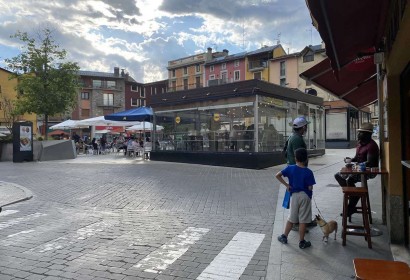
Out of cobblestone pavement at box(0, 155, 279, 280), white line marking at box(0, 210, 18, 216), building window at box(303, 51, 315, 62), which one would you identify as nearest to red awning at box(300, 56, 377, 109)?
cobblestone pavement at box(0, 155, 279, 280)

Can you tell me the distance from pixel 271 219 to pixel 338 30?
3766 millimetres

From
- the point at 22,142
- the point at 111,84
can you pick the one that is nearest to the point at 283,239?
the point at 22,142

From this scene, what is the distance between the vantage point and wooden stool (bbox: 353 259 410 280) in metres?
2.38

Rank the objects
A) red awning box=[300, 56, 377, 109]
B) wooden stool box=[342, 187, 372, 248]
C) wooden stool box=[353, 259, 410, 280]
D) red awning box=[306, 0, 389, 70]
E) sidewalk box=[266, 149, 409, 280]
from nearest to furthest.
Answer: wooden stool box=[353, 259, 410, 280] → red awning box=[306, 0, 389, 70] → sidewalk box=[266, 149, 409, 280] → wooden stool box=[342, 187, 372, 248] → red awning box=[300, 56, 377, 109]

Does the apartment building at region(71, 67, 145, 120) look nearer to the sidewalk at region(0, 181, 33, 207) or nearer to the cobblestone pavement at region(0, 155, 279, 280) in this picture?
the sidewalk at region(0, 181, 33, 207)

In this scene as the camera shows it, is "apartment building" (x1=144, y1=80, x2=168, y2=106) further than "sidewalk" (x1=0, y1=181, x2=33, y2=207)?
Yes

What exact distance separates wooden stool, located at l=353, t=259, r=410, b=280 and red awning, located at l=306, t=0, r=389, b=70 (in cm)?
197

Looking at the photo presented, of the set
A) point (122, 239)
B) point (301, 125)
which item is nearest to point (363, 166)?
point (301, 125)

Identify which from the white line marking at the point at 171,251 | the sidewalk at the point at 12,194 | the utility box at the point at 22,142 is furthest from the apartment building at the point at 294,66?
the white line marking at the point at 171,251

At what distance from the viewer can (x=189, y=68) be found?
6750 cm

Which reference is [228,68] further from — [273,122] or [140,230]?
[140,230]

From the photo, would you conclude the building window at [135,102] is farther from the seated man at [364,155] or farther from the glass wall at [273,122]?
the seated man at [364,155]

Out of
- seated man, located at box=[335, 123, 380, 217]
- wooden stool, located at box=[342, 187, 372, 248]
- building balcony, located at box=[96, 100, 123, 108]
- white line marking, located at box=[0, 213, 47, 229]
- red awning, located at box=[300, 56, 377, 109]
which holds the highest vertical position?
building balcony, located at box=[96, 100, 123, 108]

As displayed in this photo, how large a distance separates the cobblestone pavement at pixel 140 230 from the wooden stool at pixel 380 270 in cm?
168
